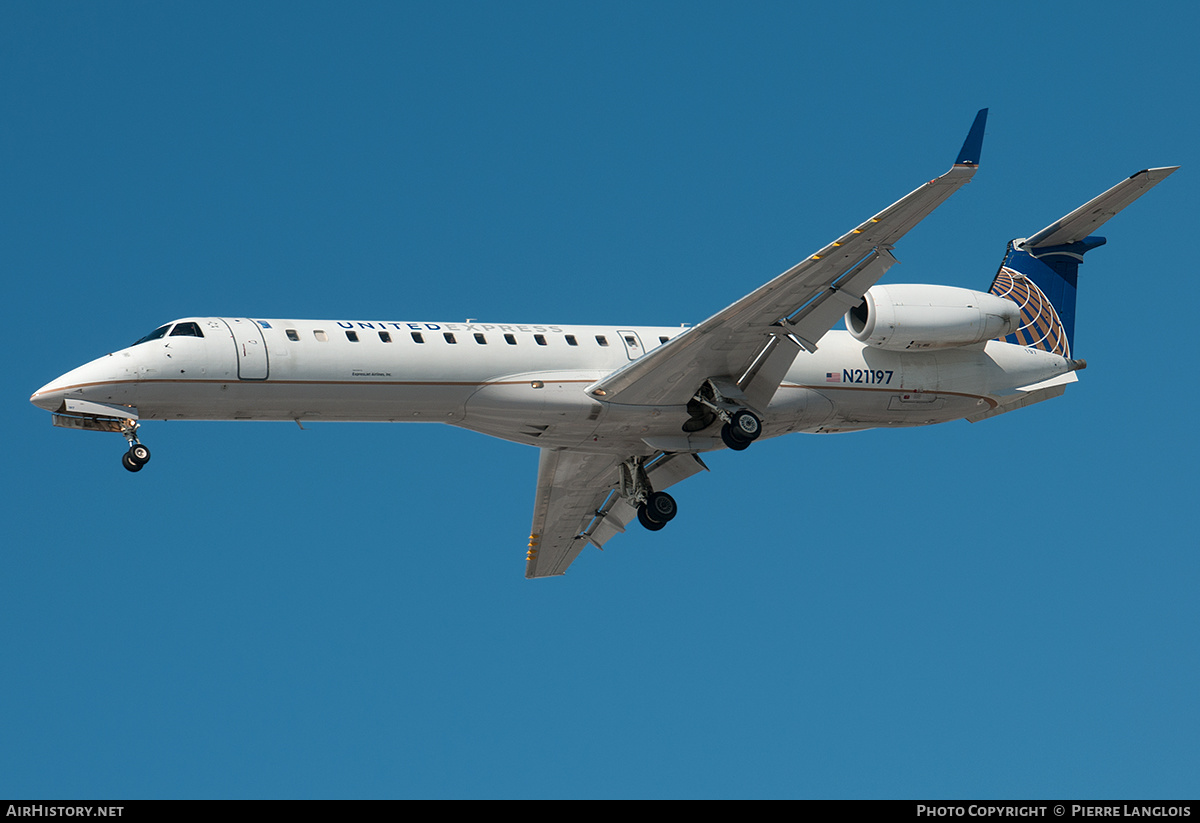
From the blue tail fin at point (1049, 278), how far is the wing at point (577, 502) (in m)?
7.13

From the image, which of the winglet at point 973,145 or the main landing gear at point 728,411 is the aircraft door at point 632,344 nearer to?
the main landing gear at point 728,411

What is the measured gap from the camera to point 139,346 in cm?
2308

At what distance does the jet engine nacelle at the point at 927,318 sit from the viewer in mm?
26125

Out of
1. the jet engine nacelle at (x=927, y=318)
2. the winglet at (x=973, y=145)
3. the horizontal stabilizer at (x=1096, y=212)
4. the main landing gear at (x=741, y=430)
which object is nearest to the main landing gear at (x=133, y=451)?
the main landing gear at (x=741, y=430)

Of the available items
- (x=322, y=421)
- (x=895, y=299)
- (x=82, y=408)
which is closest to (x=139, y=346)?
(x=82, y=408)

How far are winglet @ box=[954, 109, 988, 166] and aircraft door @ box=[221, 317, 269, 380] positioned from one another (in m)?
11.1

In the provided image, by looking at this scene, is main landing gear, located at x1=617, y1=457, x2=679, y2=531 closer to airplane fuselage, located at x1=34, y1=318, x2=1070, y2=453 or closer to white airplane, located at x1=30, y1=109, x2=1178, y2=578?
white airplane, located at x1=30, y1=109, x2=1178, y2=578

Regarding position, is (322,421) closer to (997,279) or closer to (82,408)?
(82,408)

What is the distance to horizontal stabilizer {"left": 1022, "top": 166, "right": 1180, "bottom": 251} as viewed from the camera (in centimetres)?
2566

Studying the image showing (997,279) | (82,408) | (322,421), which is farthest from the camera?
(997,279)

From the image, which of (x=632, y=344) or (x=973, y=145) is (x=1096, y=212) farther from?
(x=632, y=344)

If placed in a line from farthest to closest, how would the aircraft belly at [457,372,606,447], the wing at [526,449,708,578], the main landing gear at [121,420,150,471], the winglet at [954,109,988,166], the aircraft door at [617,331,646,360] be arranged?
1. the wing at [526,449,708,578]
2. the aircraft door at [617,331,646,360]
3. the aircraft belly at [457,372,606,447]
4. the main landing gear at [121,420,150,471]
5. the winglet at [954,109,988,166]

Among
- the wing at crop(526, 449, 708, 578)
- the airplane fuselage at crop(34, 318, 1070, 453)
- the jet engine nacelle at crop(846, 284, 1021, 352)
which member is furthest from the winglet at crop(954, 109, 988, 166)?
the wing at crop(526, 449, 708, 578)
